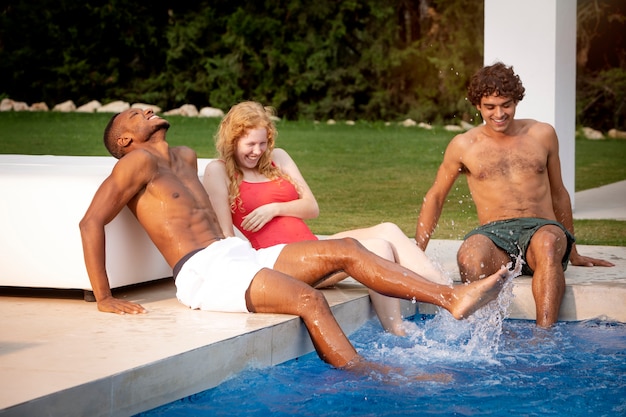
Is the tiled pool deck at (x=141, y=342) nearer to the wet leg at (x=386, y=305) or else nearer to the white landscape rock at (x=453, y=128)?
the wet leg at (x=386, y=305)

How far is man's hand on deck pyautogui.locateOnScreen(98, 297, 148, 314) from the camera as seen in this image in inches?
176

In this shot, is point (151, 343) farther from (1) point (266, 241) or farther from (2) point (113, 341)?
(1) point (266, 241)

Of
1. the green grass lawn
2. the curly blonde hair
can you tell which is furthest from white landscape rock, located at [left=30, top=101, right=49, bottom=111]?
the curly blonde hair

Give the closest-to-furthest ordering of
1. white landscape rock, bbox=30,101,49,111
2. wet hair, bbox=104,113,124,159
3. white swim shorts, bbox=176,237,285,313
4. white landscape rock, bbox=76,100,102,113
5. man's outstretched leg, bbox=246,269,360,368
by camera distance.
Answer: man's outstretched leg, bbox=246,269,360,368, white swim shorts, bbox=176,237,285,313, wet hair, bbox=104,113,124,159, white landscape rock, bbox=76,100,102,113, white landscape rock, bbox=30,101,49,111

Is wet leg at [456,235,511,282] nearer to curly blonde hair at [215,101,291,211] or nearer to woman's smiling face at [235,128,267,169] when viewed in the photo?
curly blonde hair at [215,101,291,211]

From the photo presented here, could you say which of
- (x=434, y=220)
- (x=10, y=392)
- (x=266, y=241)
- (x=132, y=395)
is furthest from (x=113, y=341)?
(x=434, y=220)

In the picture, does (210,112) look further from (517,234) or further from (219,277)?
(219,277)

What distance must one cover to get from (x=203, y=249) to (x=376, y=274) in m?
0.78

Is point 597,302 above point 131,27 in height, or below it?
below

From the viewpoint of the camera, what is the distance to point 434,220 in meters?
5.52

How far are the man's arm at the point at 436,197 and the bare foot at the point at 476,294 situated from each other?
1.32m

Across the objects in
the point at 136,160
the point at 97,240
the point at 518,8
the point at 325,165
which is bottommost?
the point at 325,165

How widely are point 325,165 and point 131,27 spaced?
11405mm

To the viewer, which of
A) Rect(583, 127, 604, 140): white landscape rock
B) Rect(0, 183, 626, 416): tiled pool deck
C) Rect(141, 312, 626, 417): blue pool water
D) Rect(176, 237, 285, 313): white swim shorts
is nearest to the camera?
Rect(0, 183, 626, 416): tiled pool deck
